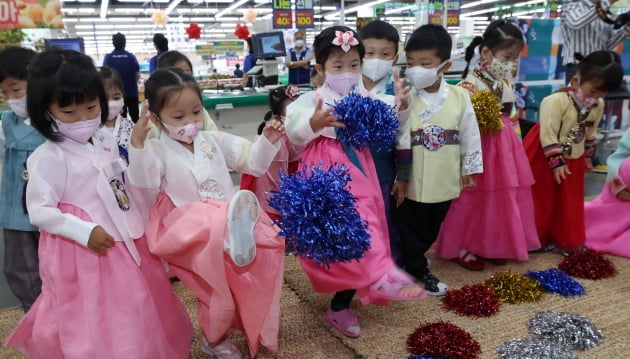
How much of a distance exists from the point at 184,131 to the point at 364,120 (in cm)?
65

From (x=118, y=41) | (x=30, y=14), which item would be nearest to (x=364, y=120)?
(x=30, y=14)

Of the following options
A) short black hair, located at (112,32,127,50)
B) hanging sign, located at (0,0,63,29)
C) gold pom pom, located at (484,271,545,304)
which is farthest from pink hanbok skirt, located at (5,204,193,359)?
short black hair, located at (112,32,127,50)

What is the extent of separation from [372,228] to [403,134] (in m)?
0.53

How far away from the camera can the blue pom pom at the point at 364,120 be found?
5.76 feet

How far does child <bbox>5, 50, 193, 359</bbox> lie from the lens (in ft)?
4.55

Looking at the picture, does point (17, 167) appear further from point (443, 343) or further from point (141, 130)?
point (443, 343)

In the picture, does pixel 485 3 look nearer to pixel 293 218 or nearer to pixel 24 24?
pixel 24 24

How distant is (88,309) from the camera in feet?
4.66

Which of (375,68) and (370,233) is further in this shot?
(375,68)

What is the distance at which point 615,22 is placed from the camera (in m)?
4.01

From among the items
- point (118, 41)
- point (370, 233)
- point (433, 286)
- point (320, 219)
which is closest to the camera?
point (320, 219)

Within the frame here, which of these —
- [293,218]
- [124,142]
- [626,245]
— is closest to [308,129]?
[293,218]

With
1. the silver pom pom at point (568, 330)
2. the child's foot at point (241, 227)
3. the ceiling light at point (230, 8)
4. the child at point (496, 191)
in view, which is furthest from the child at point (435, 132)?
the ceiling light at point (230, 8)

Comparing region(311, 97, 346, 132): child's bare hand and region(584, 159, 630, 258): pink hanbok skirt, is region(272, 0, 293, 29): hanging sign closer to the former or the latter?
region(584, 159, 630, 258): pink hanbok skirt
